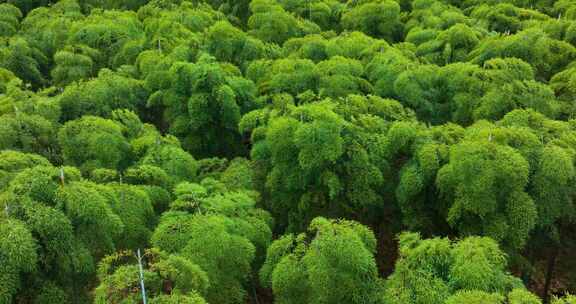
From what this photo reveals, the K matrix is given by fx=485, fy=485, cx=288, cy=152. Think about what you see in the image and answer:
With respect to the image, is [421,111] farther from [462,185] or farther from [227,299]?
[227,299]

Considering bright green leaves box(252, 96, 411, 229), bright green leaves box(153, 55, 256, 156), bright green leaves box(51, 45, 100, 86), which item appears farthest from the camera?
bright green leaves box(51, 45, 100, 86)

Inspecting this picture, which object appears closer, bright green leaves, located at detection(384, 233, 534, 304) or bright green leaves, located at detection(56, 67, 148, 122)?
bright green leaves, located at detection(384, 233, 534, 304)

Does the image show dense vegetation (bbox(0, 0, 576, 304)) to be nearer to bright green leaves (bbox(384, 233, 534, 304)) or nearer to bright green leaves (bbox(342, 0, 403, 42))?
bright green leaves (bbox(384, 233, 534, 304))

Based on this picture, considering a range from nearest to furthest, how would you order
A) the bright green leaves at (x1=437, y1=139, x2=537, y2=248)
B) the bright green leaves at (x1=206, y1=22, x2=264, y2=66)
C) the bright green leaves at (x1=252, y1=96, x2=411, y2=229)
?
the bright green leaves at (x1=437, y1=139, x2=537, y2=248) → the bright green leaves at (x1=252, y1=96, x2=411, y2=229) → the bright green leaves at (x1=206, y1=22, x2=264, y2=66)

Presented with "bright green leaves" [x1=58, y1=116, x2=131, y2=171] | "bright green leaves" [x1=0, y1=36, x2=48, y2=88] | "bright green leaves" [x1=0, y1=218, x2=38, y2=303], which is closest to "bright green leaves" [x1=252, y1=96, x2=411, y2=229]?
"bright green leaves" [x1=58, y1=116, x2=131, y2=171]

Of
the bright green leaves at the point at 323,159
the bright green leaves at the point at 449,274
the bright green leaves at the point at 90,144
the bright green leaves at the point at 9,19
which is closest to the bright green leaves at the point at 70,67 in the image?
the bright green leaves at the point at 90,144

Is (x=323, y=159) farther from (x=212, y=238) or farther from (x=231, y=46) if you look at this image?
(x=231, y=46)
